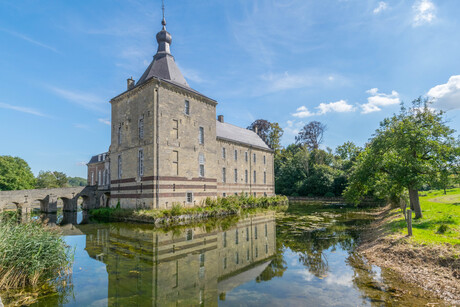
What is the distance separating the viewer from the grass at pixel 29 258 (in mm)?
6156

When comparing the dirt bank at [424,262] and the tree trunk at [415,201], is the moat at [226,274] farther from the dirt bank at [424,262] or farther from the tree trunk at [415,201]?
the tree trunk at [415,201]

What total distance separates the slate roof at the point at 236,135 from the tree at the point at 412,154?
19.1 m

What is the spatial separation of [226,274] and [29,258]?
544 cm

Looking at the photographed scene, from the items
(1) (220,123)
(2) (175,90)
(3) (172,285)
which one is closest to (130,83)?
(2) (175,90)

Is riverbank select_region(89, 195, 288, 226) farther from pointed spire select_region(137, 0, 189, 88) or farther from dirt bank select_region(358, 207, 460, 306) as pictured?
dirt bank select_region(358, 207, 460, 306)

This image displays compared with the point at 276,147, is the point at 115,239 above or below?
below

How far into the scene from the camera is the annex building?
20.2 metres

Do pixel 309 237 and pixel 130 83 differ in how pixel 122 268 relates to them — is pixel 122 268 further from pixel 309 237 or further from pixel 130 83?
pixel 130 83

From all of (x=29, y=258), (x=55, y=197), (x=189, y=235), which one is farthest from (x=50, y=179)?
(x=29, y=258)

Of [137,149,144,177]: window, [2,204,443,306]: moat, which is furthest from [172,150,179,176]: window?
[2,204,443,306]: moat

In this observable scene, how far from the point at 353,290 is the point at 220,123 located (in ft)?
95.0

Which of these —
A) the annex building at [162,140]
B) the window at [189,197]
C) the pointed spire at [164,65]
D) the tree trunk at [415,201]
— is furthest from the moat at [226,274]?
the pointed spire at [164,65]

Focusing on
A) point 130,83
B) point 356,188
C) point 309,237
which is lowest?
point 309,237

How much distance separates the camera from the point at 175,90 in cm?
2189
